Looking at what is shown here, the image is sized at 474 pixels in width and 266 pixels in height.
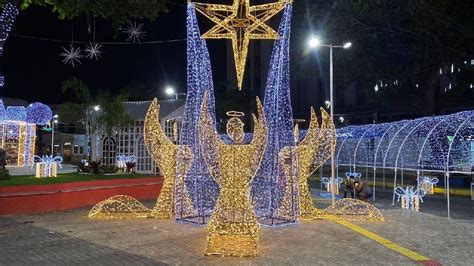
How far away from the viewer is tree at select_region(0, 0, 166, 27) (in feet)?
34.0

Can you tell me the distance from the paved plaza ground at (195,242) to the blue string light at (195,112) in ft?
2.94

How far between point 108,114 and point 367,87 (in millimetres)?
14367

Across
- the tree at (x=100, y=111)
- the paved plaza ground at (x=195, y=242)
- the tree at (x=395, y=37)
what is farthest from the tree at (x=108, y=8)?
the tree at (x=100, y=111)

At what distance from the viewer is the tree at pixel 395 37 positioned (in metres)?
19.3

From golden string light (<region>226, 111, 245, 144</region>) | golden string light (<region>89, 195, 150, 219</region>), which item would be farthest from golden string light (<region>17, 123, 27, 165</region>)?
golden string light (<region>226, 111, 245, 144</region>)

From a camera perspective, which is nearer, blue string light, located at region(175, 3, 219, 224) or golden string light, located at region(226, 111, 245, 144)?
golden string light, located at region(226, 111, 245, 144)

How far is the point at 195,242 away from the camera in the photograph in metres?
9.99

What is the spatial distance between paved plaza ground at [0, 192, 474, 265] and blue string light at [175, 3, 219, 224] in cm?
90

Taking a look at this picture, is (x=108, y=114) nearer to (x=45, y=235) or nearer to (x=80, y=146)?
(x=45, y=235)

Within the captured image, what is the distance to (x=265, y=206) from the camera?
12.4 metres

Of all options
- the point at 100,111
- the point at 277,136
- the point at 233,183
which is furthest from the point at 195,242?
the point at 100,111

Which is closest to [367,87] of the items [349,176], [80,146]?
[349,176]

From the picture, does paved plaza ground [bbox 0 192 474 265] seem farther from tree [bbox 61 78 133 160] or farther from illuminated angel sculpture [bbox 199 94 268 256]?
tree [bbox 61 78 133 160]

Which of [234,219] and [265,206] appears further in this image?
[265,206]
